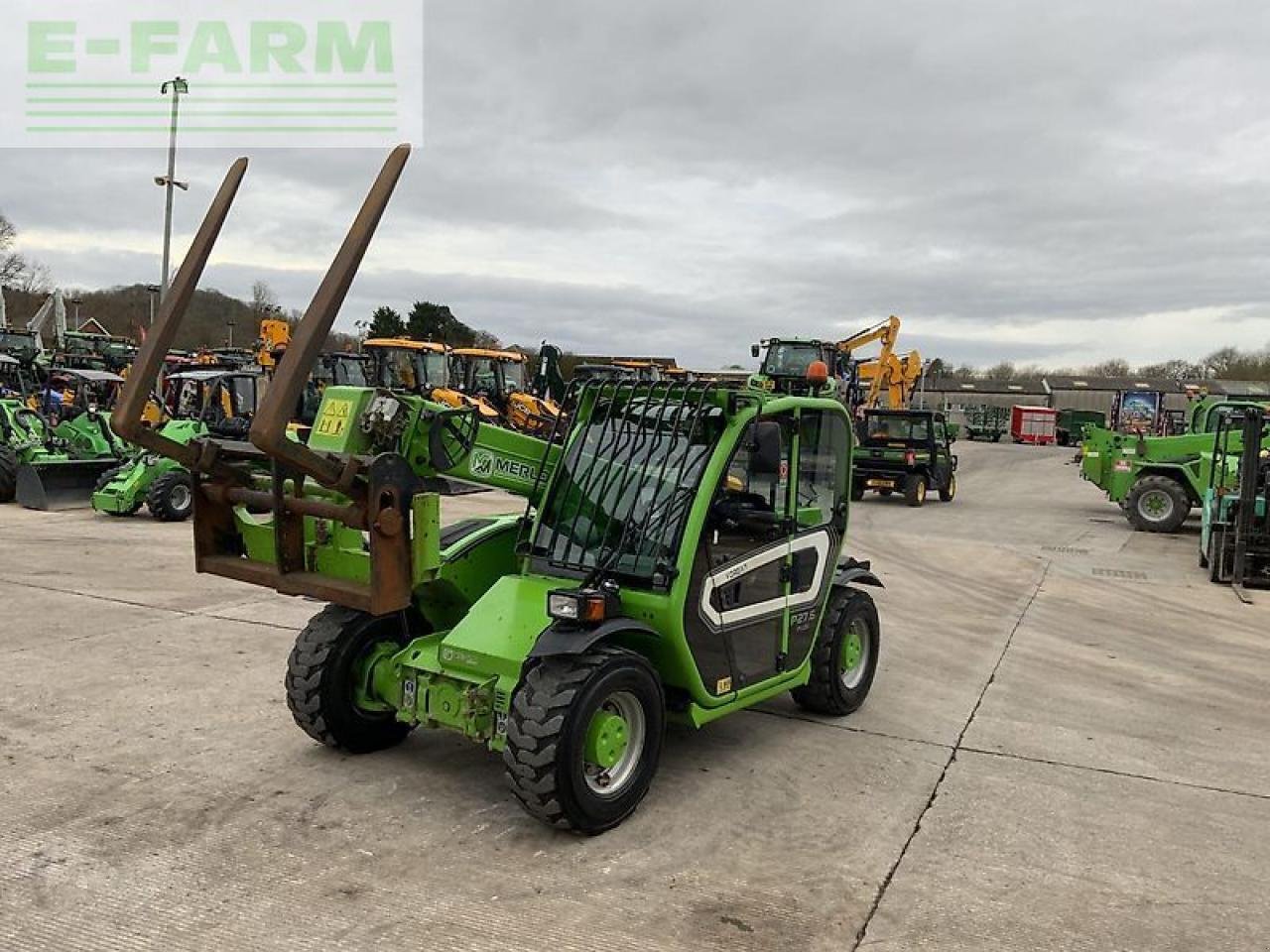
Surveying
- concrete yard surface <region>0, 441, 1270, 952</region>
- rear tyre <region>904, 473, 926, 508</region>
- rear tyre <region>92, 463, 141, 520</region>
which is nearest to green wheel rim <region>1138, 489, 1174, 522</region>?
rear tyre <region>904, 473, 926, 508</region>

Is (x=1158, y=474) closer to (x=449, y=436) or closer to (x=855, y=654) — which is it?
(x=855, y=654)

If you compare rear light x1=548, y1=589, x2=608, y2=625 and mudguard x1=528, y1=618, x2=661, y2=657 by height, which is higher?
rear light x1=548, y1=589, x2=608, y2=625

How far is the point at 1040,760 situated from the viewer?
5.22m

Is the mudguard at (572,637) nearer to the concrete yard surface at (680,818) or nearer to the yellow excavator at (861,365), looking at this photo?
the concrete yard surface at (680,818)

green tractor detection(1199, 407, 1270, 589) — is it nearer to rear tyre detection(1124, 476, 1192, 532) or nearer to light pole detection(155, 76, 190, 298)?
rear tyre detection(1124, 476, 1192, 532)

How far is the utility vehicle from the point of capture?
1900 centimetres

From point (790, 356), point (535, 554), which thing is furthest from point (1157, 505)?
point (535, 554)

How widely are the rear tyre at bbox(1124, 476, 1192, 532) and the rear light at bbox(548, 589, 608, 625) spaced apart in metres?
14.1

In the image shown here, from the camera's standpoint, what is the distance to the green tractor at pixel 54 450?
14133mm

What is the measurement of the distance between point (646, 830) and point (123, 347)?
3654 cm

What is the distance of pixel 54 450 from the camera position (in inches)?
587

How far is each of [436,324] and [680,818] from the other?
181ft

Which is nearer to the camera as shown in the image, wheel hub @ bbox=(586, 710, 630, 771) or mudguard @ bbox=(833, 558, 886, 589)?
wheel hub @ bbox=(586, 710, 630, 771)

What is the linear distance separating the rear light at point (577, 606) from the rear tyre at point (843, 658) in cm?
191
